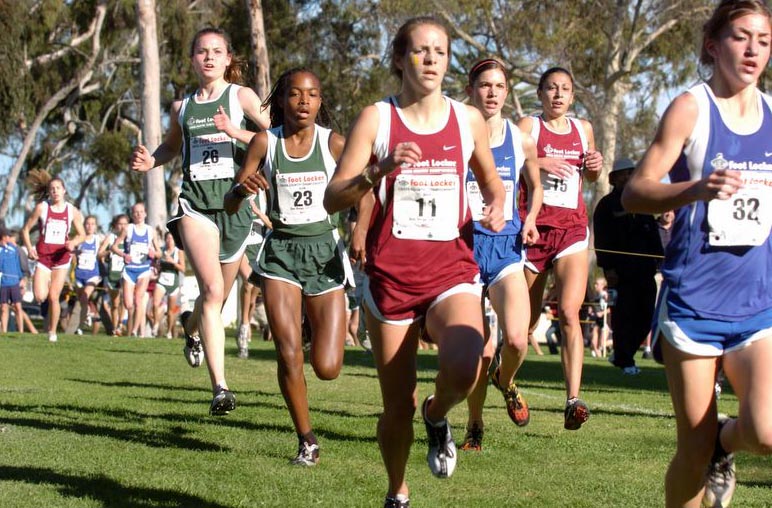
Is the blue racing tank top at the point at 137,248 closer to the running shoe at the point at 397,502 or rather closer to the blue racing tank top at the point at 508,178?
the blue racing tank top at the point at 508,178

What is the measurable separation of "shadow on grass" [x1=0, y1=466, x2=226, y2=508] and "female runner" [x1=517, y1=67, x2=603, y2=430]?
116 inches

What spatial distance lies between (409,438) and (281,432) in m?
2.89

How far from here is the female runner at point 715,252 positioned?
4316 millimetres

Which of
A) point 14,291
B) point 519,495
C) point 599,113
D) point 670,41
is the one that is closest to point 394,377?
point 519,495

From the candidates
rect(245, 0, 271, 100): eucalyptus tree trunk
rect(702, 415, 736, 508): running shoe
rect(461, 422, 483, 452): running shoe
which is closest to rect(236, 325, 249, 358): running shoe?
rect(461, 422, 483, 452): running shoe

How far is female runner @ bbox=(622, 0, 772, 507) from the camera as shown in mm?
4316

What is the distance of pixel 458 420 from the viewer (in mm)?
9016

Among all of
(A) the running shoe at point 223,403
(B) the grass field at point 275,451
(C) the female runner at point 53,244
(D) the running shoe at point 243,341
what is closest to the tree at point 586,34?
(C) the female runner at point 53,244

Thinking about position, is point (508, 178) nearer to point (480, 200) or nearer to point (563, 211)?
point (480, 200)

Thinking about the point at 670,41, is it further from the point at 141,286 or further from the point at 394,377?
the point at 394,377

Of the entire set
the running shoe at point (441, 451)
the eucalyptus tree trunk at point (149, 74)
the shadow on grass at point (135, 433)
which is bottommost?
the shadow on grass at point (135, 433)

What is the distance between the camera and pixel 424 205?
16.7ft

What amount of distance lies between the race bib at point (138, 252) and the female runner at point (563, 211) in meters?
12.2

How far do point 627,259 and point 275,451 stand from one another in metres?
6.33
